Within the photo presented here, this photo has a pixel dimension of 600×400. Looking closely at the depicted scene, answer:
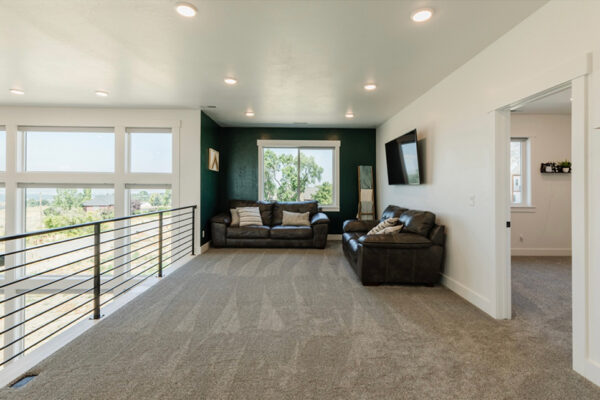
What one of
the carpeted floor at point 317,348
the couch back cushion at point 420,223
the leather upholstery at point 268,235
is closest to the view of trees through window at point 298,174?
the leather upholstery at point 268,235

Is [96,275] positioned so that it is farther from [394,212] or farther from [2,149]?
[2,149]

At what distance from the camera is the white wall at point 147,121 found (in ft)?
15.1

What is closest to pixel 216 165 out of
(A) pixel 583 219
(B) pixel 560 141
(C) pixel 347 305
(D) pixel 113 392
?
(C) pixel 347 305

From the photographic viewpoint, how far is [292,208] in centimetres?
590

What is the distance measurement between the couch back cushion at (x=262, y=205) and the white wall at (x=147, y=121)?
3.83 ft

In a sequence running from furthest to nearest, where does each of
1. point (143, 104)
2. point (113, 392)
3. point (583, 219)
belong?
point (143, 104)
point (583, 219)
point (113, 392)

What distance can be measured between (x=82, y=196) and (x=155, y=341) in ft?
13.3

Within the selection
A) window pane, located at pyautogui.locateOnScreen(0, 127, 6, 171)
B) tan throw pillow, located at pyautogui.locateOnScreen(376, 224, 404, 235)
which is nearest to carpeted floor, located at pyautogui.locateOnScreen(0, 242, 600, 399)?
tan throw pillow, located at pyautogui.locateOnScreen(376, 224, 404, 235)

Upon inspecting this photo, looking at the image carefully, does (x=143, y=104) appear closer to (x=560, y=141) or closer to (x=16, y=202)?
(x=16, y=202)

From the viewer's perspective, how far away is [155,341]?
2.05 metres

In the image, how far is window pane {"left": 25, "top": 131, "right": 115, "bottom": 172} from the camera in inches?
188

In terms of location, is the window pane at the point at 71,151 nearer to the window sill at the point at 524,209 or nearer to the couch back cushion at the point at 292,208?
the couch back cushion at the point at 292,208

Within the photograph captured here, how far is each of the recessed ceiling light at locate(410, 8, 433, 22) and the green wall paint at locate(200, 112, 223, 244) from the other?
3711 millimetres

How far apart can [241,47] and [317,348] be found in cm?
266
